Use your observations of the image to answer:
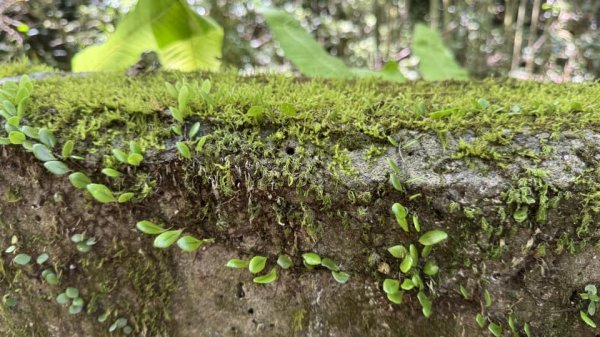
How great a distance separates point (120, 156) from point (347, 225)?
795mm

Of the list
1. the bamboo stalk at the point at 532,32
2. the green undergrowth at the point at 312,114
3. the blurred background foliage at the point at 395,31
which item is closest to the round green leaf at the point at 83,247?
the green undergrowth at the point at 312,114

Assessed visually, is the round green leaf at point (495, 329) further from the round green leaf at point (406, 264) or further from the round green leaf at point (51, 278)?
the round green leaf at point (51, 278)

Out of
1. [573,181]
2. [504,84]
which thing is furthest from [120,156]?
[504,84]

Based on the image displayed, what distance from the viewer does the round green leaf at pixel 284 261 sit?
4.33 ft

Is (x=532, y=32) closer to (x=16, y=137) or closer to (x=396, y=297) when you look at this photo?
(x=396, y=297)

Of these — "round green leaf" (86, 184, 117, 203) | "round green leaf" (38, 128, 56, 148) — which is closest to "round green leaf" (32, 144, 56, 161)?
"round green leaf" (38, 128, 56, 148)

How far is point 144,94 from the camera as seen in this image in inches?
60.8

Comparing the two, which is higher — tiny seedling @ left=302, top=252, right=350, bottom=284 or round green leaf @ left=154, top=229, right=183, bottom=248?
round green leaf @ left=154, top=229, right=183, bottom=248

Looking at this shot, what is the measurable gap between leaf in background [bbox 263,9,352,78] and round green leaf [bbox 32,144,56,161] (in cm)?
152

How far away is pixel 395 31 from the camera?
6.83m

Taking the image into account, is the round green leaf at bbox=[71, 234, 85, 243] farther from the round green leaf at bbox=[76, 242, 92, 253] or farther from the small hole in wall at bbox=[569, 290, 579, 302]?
the small hole in wall at bbox=[569, 290, 579, 302]

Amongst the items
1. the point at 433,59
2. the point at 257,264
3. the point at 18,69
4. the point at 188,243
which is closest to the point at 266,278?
the point at 257,264

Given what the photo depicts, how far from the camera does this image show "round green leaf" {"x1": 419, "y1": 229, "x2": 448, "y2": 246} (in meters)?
1.19

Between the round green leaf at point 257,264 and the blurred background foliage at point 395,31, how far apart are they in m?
4.69
